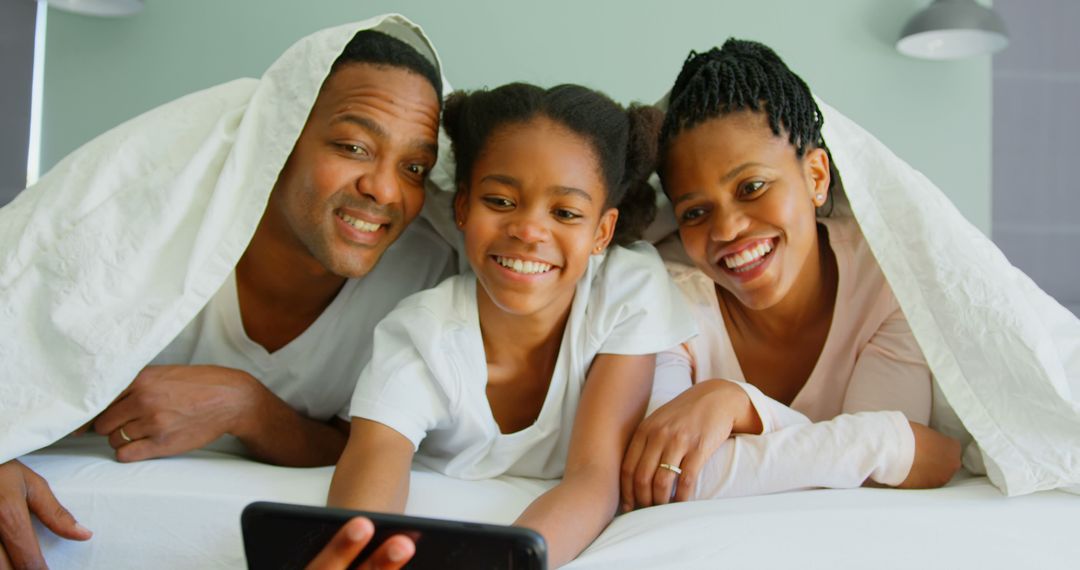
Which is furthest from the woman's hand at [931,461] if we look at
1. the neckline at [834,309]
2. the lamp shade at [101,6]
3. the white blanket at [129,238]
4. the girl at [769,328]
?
the lamp shade at [101,6]

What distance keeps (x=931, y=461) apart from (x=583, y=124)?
586mm

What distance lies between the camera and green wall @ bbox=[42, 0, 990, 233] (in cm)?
244

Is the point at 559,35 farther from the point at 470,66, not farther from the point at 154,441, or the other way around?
the point at 154,441

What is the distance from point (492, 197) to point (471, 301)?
146 millimetres

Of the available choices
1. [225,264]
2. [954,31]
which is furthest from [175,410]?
[954,31]

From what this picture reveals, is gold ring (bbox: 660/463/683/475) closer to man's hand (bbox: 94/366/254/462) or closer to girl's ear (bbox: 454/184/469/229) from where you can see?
girl's ear (bbox: 454/184/469/229)

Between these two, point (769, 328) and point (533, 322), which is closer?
point (533, 322)

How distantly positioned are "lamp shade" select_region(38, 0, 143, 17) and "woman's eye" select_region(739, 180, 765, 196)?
187 cm

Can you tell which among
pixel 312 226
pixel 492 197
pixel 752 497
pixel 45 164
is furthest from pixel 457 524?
pixel 45 164

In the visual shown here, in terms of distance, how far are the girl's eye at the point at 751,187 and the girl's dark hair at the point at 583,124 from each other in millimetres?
131

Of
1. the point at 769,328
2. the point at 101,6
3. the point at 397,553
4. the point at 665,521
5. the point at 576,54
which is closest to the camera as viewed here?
the point at 397,553

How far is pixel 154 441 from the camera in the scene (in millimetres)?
1032

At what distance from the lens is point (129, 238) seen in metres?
1.05

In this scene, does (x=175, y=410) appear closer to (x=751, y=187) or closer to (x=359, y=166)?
(x=359, y=166)
